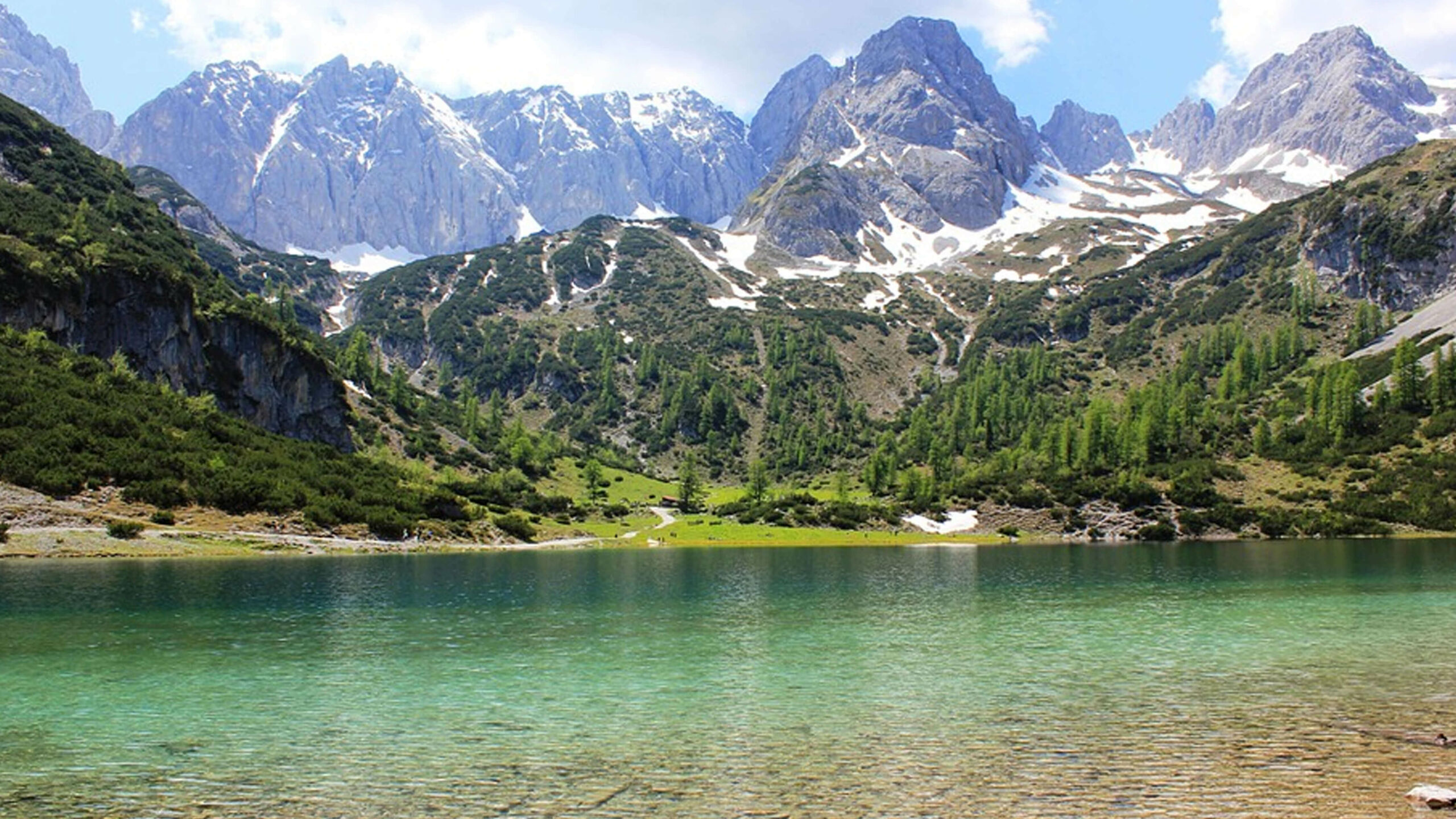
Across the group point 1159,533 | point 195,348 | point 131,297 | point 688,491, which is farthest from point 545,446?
point 1159,533

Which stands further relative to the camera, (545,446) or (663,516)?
(545,446)

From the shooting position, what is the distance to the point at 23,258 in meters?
98.1

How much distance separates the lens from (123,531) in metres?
68.8

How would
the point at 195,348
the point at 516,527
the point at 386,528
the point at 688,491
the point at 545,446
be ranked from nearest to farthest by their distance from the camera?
the point at 386,528, the point at 516,527, the point at 195,348, the point at 688,491, the point at 545,446

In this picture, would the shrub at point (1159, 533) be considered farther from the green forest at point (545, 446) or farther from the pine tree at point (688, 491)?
the pine tree at point (688, 491)

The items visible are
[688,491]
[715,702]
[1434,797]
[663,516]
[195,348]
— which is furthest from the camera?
[688,491]

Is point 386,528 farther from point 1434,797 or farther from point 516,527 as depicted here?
point 1434,797

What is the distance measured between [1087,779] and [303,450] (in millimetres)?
106576

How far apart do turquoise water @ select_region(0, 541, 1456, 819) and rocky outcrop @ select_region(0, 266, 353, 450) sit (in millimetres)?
63495

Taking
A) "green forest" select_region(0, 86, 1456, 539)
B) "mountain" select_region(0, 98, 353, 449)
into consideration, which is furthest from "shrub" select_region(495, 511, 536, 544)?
"mountain" select_region(0, 98, 353, 449)

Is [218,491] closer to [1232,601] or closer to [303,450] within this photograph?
[303,450]

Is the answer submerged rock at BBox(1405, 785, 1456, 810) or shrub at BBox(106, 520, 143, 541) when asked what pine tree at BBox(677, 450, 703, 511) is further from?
submerged rock at BBox(1405, 785, 1456, 810)

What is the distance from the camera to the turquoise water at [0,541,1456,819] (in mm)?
16344

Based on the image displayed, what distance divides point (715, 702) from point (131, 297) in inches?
4517
